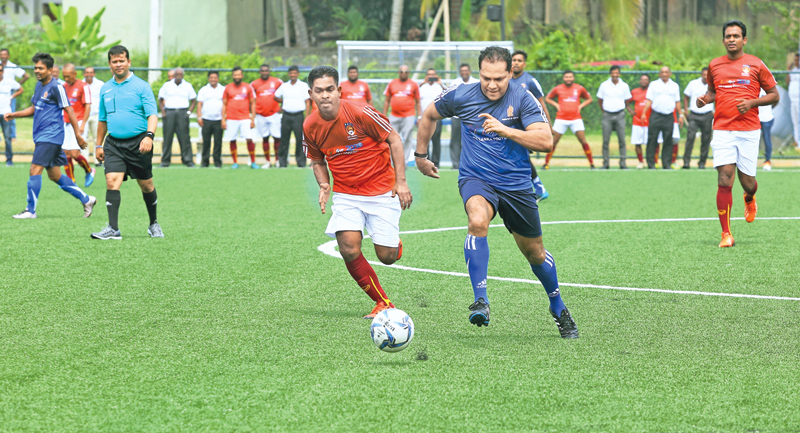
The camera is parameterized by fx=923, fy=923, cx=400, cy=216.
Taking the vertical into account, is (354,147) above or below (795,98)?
below

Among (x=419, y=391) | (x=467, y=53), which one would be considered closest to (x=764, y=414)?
(x=419, y=391)

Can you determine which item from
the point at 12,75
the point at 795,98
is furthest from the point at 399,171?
the point at 795,98

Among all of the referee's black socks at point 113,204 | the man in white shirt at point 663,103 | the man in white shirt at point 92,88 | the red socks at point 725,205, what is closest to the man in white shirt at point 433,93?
the man in white shirt at point 663,103

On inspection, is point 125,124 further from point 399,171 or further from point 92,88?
point 92,88

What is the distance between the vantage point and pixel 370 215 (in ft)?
21.9

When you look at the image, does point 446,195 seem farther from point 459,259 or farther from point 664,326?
point 664,326

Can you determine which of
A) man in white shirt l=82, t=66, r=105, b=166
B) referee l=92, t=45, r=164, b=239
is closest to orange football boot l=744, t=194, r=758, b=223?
referee l=92, t=45, r=164, b=239

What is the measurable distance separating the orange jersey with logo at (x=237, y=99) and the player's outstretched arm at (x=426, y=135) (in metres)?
15.0

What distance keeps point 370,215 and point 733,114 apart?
515 cm

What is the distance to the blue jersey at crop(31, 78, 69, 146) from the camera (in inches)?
473

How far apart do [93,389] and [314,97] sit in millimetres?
2569

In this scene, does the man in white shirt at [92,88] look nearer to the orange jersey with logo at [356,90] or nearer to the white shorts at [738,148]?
the orange jersey with logo at [356,90]

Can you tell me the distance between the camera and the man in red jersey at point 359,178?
257 inches

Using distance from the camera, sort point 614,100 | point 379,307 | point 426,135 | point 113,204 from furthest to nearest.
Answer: point 614,100 < point 113,204 < point 379,307 < point 426,135
